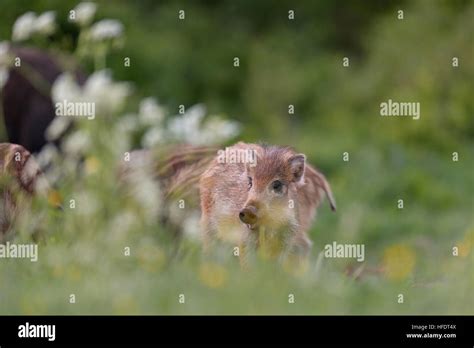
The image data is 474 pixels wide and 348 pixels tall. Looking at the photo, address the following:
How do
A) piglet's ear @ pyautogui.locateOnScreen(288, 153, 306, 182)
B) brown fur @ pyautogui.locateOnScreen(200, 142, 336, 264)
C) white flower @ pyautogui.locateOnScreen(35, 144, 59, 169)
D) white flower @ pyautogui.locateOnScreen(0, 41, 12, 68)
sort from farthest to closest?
white flower @ pyautogui.locateOnScreen(0, 41, 12, 68), white flower @ pyautogui.locateOnScreen(35, 144, 59, 169), piglet's ear @ pyautogui.locateOnScreen(288, 153, 306, 182), brown fur @ pyautogui.locateOnScreen(200, 142, 336, 264)

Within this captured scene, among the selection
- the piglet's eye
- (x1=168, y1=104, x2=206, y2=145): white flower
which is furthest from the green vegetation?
the piglet's eye

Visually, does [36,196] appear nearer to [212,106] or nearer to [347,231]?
[347,231]

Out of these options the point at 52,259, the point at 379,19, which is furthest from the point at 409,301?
the point at 379,19

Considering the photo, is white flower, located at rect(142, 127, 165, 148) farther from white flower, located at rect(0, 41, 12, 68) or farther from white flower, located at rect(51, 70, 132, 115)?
white flower, located at rect(0, 41, 12, 68)

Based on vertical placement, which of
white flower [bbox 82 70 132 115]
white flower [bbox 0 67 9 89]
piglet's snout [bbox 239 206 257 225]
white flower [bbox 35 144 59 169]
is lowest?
piglet's snout [bbox 239 206 257 225]

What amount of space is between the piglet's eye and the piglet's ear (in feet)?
0.37

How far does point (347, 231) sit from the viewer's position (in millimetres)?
9680

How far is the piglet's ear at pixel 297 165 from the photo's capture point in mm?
7898

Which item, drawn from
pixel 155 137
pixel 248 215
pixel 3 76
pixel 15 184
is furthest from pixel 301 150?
pixel 248 215

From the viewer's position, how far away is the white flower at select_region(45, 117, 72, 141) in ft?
30.7

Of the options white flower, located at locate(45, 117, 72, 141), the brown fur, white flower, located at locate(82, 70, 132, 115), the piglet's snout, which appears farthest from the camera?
white flower, located at locate(45, 117, 72, 141)

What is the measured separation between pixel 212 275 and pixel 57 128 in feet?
8.54

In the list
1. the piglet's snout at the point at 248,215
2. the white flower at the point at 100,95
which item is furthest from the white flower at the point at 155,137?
the piglet's snout at the point at 248,215

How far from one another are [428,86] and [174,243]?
815 cm
